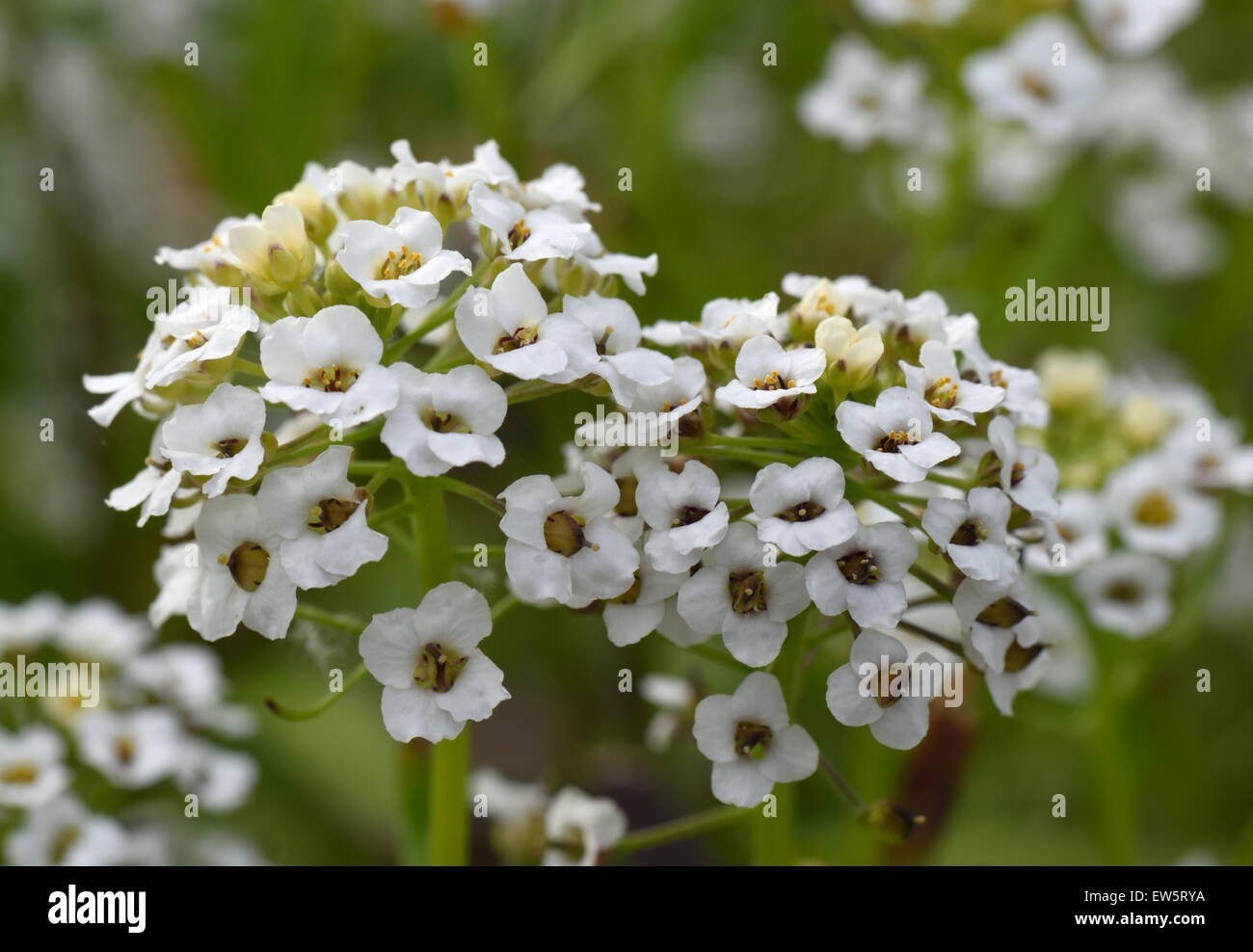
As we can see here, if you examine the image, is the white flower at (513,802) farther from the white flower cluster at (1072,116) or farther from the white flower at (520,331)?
the white flower cluster at (1072,116)

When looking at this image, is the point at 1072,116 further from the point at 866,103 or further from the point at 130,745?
the point at 130,745

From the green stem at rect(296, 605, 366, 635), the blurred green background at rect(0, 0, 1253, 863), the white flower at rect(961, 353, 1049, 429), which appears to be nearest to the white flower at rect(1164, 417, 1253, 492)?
the blurred green background at rect(0, 0, 1253, 863)

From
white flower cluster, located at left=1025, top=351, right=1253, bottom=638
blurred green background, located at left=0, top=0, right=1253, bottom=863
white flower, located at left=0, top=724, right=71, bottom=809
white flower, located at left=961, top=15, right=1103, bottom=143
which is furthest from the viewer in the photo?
blurred green background, located at left=0, top=0, right=1253, bottom=863

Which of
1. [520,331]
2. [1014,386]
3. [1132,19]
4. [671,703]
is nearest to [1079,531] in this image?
[1014,386]

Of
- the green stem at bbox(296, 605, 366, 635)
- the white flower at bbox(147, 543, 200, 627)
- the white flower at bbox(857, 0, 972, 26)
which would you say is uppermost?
the white flower at bbox(857, 0, 972, 26)

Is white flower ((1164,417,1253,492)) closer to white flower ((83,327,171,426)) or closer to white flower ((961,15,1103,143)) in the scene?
white flower ((961,15,1103,143))

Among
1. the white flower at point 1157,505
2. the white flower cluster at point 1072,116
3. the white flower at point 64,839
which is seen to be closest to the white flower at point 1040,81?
the white flower cluster at point 1072,116

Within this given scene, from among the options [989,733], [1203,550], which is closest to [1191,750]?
[989,733]
